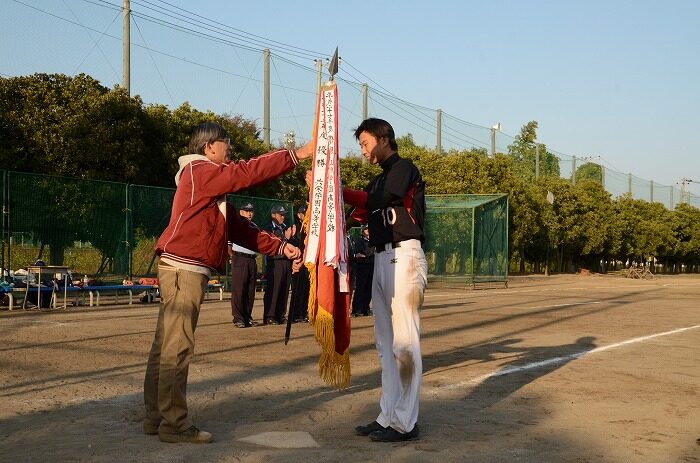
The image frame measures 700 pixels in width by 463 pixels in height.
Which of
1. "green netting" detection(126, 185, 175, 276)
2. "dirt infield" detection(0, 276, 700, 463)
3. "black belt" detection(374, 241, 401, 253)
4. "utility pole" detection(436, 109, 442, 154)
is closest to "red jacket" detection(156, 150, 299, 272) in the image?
"black belt" detection(374, 241, 401, 253)

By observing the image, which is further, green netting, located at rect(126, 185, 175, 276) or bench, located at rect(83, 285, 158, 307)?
green netting, located at rect(126, 185, 175, 276)

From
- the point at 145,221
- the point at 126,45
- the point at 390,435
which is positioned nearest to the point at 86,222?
the point at 145,221

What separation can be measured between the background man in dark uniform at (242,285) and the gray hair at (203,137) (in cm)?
793

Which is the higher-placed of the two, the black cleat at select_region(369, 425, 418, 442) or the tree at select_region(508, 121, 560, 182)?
the tree at select_region(508, 121, 560, 182)

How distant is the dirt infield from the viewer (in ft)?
18.4

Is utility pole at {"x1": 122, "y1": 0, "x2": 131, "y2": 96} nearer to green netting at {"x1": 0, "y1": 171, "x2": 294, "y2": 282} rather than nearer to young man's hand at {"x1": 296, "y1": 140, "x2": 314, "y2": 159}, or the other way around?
green netting at {"x1": 0, "y1": 171, "x2": 294, "y2": 282}

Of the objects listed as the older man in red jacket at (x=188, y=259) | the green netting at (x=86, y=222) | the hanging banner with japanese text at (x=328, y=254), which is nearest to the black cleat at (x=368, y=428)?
the hanging banner with japanese text at (x=328, y=254)

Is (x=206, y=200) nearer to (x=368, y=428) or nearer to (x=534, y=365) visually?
(x=368, y=428)

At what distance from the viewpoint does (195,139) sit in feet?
20.3

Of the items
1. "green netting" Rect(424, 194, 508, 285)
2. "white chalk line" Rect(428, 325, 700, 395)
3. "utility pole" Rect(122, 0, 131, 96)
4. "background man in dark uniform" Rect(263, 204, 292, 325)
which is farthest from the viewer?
"green netting" Rect(424, 194, 508, 285)

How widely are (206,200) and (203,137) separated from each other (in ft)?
1.58

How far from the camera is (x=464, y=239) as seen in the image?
33062 millimetres

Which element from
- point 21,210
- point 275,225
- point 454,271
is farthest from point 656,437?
point 454,271

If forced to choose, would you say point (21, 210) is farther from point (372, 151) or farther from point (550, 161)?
point (550, 161)
